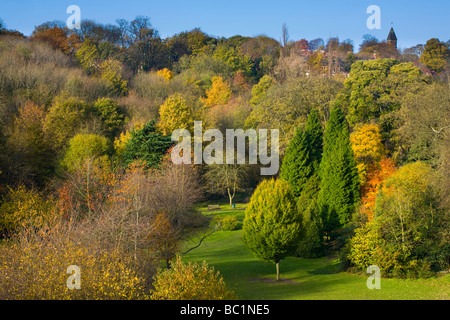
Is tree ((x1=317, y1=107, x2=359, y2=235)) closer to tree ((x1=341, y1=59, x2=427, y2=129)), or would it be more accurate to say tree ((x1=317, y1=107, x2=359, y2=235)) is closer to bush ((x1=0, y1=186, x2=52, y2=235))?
tree ((x1=341, y1=59, x2=427, y2=129))

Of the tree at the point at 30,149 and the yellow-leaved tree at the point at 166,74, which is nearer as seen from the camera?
the tree at the point at 30,149

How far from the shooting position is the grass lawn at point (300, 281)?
2334cm

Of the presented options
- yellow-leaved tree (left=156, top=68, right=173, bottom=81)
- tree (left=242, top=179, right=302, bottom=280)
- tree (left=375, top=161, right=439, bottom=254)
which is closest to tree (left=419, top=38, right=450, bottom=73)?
yellow-leaved tree (left=156, top=68, right=173, bottom=81)

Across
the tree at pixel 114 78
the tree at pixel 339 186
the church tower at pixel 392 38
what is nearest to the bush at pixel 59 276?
the tree at pixel 339 186

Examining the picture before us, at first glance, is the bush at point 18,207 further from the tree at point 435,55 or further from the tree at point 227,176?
the tree at point 435,55

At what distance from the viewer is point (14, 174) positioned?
37.3 m

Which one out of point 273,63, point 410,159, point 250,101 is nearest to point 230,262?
point 410,159

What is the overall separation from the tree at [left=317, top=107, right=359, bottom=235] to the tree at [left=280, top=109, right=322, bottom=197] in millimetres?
2844

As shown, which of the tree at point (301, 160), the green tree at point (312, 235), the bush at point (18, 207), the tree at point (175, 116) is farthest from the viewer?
the tree at point (175, 116)

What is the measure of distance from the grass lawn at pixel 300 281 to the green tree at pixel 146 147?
9319 mm

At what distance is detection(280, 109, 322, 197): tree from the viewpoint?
42.2 metres

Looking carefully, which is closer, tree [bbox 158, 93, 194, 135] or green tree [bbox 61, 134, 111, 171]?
green tree [bbox 61, 134, 111, 171]

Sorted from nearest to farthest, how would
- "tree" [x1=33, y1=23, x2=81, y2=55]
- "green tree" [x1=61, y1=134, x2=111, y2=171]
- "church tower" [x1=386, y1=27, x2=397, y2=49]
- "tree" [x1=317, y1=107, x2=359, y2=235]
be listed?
"tree" [x1=317, y1=107, x2=359, y2=235] < "green tree" [x1=61, y1=134, x2=111, y2=171] < "tree" [x1=33, y1=23, x2=81, y2=55] < "church tower" [x1=386, y1=27, x2=397, y2=49]

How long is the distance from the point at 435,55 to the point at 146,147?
67737 mm
